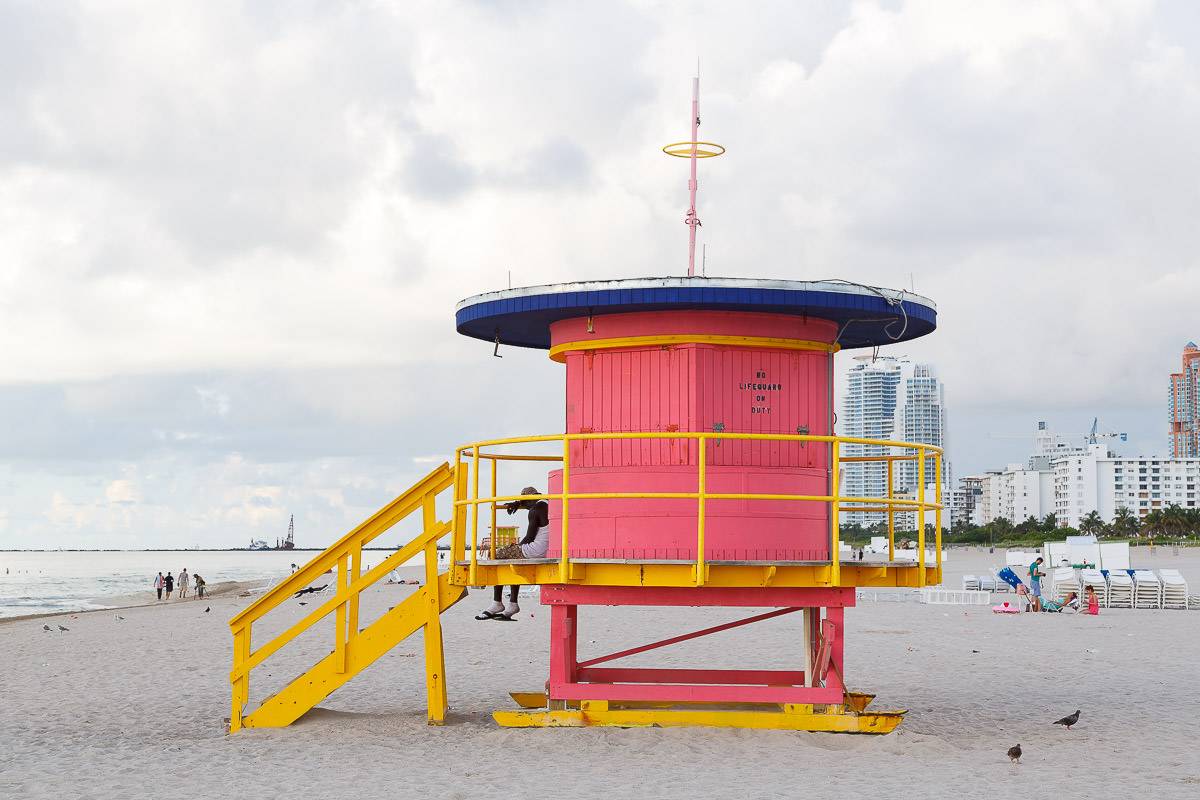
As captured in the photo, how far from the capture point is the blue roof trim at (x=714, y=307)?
10.4 m

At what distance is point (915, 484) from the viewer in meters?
12.5

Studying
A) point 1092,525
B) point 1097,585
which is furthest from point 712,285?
point 1092,525

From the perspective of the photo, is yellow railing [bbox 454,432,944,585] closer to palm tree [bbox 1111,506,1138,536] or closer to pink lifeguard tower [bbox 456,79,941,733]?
pink lifeguard tower [bbox 456,79,941,733]

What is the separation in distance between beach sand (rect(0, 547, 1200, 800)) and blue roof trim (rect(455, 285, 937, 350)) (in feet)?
13.0

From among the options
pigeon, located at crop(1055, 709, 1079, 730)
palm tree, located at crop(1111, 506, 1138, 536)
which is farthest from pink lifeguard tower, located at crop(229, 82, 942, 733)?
palm tree, located at crop(1111, 506, 1138, 536)

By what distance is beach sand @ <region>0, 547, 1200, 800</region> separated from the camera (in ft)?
30.9

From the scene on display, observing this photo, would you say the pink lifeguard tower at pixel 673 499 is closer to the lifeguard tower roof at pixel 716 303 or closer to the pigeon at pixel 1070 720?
the lifeguard tower roof at pixel 716 303

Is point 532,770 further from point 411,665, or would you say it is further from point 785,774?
point 411,665

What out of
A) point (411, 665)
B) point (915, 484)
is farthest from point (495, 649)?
point (915, 484)

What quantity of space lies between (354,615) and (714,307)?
Answer: 15.3 feet

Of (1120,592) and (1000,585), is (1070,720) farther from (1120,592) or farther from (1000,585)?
(1000,585)

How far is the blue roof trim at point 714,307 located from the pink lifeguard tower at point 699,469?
0.07 ft

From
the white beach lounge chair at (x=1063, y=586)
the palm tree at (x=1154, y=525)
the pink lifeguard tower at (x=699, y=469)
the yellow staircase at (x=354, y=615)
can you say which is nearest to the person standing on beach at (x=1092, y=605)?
the white beach lounge chair at (x=1063, y=586)

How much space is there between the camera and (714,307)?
423 inches
